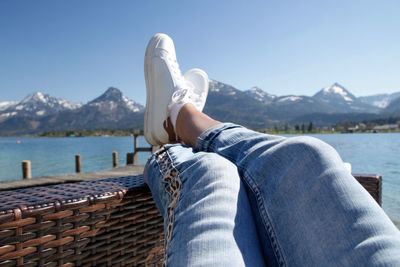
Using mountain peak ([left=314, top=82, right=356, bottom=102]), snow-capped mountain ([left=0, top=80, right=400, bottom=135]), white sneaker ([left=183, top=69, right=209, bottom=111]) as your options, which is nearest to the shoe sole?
white sneaker ([left=183, top=69, right=209, bottom=111])

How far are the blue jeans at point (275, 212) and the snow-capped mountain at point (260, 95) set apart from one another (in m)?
Result: 168

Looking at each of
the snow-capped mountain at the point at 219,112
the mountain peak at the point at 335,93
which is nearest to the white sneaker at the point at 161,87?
the snow-capped mountain at the point at 219,112

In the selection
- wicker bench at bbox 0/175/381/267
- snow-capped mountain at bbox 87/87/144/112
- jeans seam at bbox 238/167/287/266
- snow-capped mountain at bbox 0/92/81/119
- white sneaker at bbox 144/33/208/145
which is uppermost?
white sneaker at bbox 144/33/208/145

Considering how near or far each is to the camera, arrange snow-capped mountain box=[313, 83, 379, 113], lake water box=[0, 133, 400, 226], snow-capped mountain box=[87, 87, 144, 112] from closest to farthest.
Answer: lake water box=[0, 133, 400, 226] → snow-capped mountain box=[87, 87, 144, 112] → snow-capped mountain box=[313, 83, 379, 113]

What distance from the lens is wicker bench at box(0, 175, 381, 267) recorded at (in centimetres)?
56

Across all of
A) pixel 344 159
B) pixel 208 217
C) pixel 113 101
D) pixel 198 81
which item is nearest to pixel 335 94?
pixel 113 101

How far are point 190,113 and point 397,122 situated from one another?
85.1 metres

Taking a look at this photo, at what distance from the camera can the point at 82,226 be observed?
0.67 m

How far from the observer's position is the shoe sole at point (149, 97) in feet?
5.44

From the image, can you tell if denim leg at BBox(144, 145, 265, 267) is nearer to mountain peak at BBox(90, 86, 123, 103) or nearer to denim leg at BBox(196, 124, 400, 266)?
denim leg at BBox(196, 124, 400, 266)

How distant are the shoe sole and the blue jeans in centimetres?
107

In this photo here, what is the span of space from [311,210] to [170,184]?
10.2 inches

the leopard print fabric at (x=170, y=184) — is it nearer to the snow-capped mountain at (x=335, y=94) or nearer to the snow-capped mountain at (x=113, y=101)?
the snow-capped mountain at (x=113, y=101)

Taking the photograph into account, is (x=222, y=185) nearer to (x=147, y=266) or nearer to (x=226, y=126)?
(x=226, y=126)
